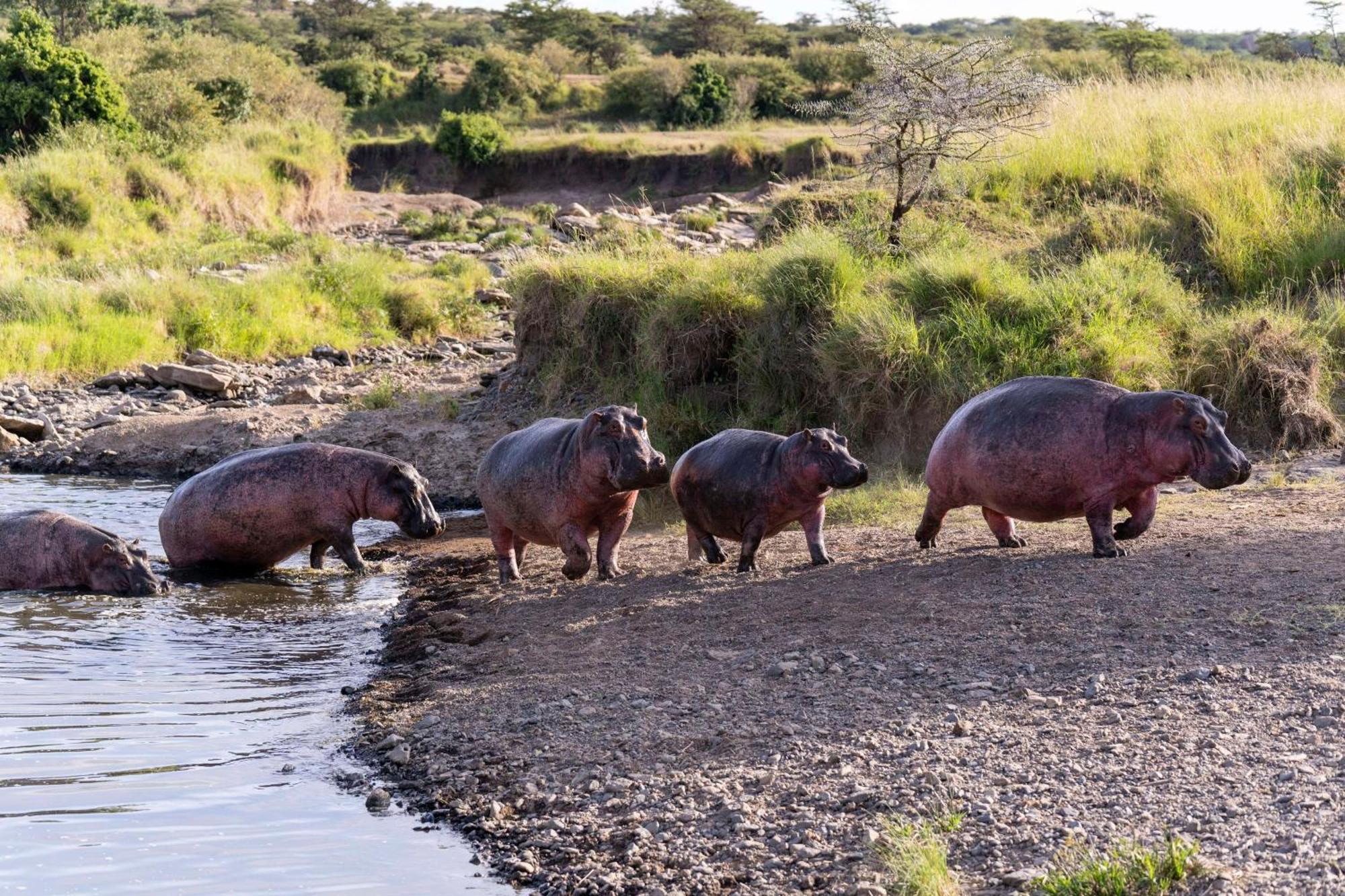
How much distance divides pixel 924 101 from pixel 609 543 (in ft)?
25.3

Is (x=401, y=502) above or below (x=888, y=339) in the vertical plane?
below

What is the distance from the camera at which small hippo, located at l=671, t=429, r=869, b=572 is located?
27.9 ft

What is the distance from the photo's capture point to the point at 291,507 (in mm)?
10508

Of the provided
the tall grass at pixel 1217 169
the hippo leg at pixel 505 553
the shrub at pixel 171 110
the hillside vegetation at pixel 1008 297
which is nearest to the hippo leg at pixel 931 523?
the hippo leg at pixel 505 553

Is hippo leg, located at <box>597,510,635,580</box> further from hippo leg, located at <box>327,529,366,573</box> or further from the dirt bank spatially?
hippo leg, located at <box>327,529,366,573</box>

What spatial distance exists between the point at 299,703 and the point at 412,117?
52.4m

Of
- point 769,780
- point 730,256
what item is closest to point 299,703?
point 769,780

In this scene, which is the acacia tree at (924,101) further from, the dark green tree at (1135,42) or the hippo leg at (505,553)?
the dark green tree at (1135,42)

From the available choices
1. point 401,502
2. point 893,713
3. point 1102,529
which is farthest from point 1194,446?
point 401,502

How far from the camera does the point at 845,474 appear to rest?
839cm

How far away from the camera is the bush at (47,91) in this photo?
99.3 ft

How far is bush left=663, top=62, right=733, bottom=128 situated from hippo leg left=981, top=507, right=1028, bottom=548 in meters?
42.8

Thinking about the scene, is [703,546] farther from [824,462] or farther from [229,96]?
[229,96]

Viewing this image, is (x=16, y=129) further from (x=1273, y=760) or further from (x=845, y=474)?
(x=1273, y=760)
